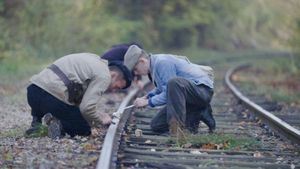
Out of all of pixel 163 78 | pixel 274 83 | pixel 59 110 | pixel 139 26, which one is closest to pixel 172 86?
pixel 163 78

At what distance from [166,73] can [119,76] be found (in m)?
0.74

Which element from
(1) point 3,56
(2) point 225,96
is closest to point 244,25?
(1) point 3,56

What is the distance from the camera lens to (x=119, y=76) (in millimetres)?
6605

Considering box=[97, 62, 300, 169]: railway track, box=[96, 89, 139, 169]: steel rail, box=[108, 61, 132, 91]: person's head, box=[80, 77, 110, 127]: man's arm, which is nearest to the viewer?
box=[96, 89, 139, 169]: steel rail

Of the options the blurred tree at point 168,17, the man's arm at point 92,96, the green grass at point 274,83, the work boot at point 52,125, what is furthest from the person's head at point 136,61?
the blurred tree at point 168,17

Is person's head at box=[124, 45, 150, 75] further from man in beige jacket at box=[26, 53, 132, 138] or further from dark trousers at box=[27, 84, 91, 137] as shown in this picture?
dark trousers at box=[27, 84, 91, 137]

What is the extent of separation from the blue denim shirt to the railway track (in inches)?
16.9

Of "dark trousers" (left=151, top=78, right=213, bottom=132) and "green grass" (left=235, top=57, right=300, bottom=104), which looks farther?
"green grass" (left=235, top=57, right=300, bottom=104)

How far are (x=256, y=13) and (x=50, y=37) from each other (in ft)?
57.9

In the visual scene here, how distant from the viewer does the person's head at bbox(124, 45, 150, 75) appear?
22.7 feet

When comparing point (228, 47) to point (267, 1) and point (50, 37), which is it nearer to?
point (267, 1)

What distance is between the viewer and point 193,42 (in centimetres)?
3177

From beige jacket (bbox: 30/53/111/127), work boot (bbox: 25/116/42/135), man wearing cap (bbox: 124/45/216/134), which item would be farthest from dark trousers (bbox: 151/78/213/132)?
work boot (bbox: 25/116/42/135)

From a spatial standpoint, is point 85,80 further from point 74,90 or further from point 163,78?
point 163,78
